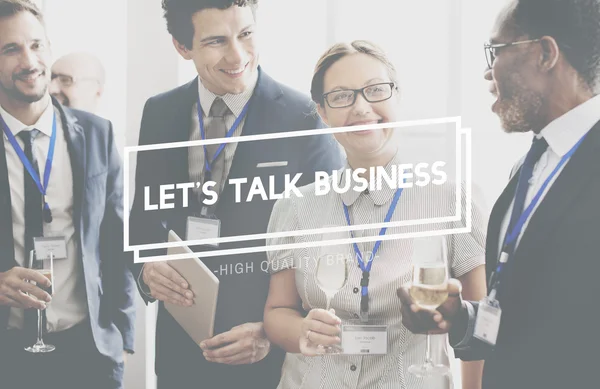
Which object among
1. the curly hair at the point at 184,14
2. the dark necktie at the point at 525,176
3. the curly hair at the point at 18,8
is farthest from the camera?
the dark necktie at the point at 525,176

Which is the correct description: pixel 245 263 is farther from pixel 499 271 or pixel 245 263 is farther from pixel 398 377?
pixel 499 271

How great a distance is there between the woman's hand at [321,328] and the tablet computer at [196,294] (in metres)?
0.34

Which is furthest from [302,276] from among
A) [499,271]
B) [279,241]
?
[499,271]

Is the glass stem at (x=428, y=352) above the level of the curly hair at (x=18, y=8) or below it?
below

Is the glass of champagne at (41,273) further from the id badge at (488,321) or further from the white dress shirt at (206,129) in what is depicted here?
the id badge at (488,321)

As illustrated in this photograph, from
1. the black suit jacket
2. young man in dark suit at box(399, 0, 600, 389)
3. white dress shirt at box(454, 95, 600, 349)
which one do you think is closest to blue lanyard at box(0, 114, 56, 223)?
young man in dark suit at box(399, 0, 600, 389)

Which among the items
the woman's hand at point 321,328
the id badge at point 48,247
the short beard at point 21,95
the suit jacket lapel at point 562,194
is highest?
the short beard at point 21,95

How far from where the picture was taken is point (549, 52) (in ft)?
8.83

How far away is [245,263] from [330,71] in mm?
755

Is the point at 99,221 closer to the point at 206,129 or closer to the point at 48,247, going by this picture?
the point at 48,247

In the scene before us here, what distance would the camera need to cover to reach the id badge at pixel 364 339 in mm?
2617

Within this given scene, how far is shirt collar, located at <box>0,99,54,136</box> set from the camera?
2475 millimetres

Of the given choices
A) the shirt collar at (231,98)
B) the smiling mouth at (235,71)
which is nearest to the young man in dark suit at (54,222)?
the shirt collar at (231,98)

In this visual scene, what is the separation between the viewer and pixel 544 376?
2590 millimetres
